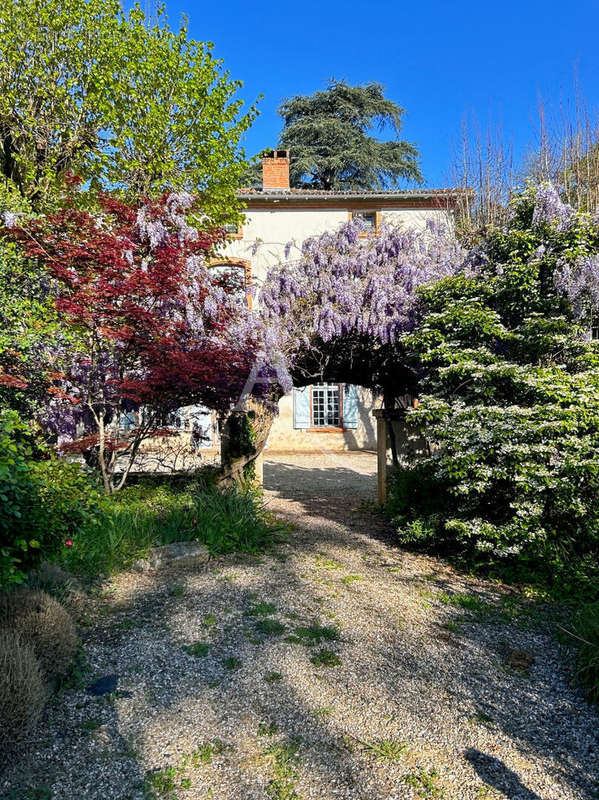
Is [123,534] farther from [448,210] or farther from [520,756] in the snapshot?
[448,210]

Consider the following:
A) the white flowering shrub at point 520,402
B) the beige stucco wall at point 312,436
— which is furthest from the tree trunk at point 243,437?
the beige stucco wall at point 312,436

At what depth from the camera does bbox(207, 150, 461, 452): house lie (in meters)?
12.1

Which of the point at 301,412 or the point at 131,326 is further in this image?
the point at 301,412

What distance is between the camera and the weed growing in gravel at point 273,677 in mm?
2601

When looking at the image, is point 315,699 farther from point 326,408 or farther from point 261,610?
point 326,408

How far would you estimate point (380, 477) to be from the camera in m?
6.79

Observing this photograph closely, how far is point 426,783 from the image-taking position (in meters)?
1.96

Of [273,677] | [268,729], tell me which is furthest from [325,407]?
[268,729]

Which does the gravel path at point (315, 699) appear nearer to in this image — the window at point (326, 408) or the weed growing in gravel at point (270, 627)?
the weed growing in gravel at point (270, 627)

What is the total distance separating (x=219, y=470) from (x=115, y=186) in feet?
19.0

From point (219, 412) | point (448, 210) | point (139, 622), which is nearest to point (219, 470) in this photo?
point (219, 412)

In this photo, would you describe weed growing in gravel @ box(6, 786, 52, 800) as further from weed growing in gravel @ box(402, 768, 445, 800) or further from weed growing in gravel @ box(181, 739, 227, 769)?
weed growing in gravel @ box(402, 768, 445, 800)

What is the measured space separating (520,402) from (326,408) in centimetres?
932

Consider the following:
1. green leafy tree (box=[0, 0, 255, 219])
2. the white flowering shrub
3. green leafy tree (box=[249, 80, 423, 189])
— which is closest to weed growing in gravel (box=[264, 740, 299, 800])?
the white flowering shrub
